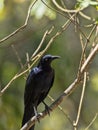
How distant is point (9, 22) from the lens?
897 cm

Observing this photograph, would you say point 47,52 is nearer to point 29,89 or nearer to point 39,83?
point 39,83

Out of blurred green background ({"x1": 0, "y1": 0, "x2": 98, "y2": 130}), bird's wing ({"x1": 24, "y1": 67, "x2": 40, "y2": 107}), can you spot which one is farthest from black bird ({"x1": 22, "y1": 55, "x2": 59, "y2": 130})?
blurred green background ({"x1": 0, "y1": 0, "x2": 98, "y2": 130})

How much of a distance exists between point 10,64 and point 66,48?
1.00 metres

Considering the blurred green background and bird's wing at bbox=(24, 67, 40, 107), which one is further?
the blurred green background

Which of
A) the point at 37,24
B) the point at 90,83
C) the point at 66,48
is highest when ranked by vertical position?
the point at 37,24

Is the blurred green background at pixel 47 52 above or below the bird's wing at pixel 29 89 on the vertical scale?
below

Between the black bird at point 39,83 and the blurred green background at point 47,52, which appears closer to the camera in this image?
the black bird at point 39,83

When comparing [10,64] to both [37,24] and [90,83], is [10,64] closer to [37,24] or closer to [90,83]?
[37,24]

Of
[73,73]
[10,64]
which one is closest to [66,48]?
[73,73]

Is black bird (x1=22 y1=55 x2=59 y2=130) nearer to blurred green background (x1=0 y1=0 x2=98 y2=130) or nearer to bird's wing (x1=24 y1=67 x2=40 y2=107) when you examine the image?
bird's wing (x1=24 y1=67 x2=40 y2=107)

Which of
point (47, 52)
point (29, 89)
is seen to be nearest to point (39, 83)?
point (29, 89)

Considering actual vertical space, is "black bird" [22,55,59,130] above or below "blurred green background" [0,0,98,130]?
above

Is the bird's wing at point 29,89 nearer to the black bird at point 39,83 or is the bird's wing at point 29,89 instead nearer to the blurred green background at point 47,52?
the black bird at point 39,83

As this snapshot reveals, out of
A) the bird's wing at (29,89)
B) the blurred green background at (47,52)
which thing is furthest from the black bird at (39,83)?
the blurred green background at (47,52)
